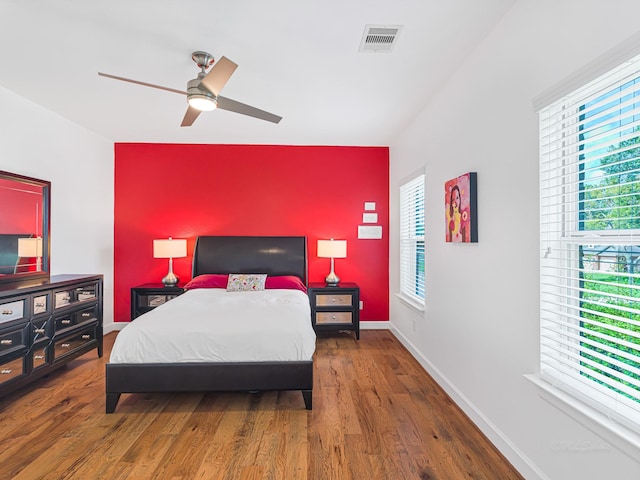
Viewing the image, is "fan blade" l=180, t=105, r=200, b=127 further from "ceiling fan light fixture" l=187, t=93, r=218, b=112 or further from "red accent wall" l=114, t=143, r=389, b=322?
"red accent wall" l=114, t=143, r=389, b=322

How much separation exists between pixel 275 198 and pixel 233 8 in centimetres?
292

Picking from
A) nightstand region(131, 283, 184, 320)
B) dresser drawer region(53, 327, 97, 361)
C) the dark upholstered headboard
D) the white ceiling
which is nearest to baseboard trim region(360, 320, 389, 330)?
the dark upholstered headboard

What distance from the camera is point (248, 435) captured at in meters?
2.22

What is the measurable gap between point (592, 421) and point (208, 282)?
3769 millimetres

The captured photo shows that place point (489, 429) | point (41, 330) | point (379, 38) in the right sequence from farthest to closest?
point (41, 330), point (379, 38), point (489, 429)

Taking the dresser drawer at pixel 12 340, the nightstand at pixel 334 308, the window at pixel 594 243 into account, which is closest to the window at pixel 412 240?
the nightstand at pixel 334 308

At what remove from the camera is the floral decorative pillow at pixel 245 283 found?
401cm

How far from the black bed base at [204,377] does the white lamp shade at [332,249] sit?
2102 millimetres

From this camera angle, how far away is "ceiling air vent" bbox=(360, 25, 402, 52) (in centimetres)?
215

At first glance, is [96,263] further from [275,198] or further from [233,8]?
[233,8]

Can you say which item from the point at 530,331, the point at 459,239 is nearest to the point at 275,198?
the point at 459,239

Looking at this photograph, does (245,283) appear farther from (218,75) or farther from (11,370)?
(218,75)

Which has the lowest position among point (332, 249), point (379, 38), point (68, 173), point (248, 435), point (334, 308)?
point (248, 435)

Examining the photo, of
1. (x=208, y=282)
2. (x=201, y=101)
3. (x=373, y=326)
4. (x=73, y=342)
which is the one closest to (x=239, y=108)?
(x=201, y=101)
